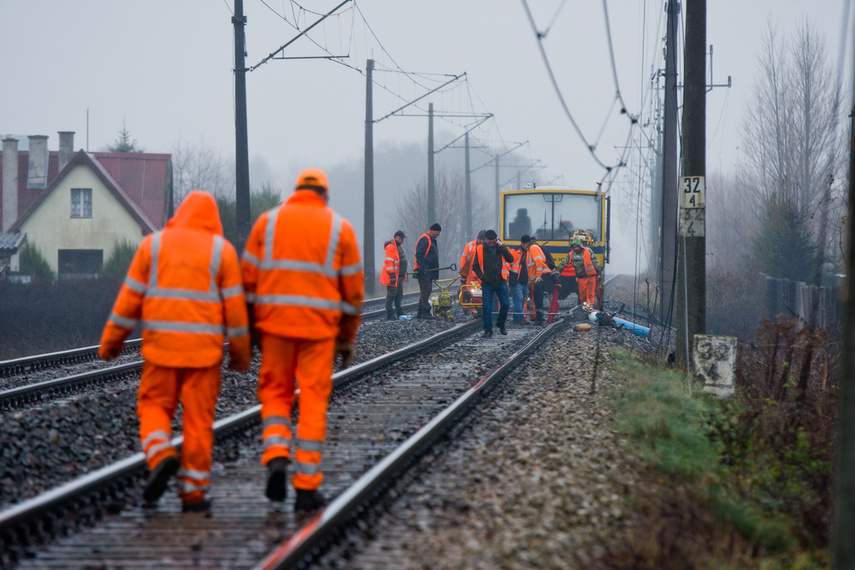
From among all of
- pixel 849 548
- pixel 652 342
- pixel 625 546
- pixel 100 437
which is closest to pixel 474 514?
pixel 625 546

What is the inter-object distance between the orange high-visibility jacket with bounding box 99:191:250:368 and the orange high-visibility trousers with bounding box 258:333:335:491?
0.21 meters

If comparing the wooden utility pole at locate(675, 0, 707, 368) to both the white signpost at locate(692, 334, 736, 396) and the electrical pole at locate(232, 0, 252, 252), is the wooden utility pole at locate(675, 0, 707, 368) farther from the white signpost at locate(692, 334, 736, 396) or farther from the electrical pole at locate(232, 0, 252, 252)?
the electrical pole at locate(232, 0, 252, 252)

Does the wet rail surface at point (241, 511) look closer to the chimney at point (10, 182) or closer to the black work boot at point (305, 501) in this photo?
the black work boot at point (305, 501)

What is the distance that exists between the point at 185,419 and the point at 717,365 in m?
6.07

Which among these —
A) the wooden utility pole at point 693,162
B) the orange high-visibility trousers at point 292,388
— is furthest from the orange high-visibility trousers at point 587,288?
the orange high-visibility trousers at point 292,388

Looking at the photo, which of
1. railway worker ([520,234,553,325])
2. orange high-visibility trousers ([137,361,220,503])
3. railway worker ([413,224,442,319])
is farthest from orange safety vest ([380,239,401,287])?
orange high-visibility trousers ([137,361,220,503])

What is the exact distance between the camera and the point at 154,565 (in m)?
4.08

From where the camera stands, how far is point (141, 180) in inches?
1635

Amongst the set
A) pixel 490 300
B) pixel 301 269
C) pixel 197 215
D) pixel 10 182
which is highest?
pixel 10 182

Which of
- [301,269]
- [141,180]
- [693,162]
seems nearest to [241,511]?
[301,269]

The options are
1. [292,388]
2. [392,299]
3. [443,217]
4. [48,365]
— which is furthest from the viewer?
[443,217]

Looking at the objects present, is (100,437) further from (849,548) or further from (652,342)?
(652,342)

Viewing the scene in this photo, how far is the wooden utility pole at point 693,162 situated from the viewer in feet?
34.0

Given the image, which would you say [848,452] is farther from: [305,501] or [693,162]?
[693,162]
